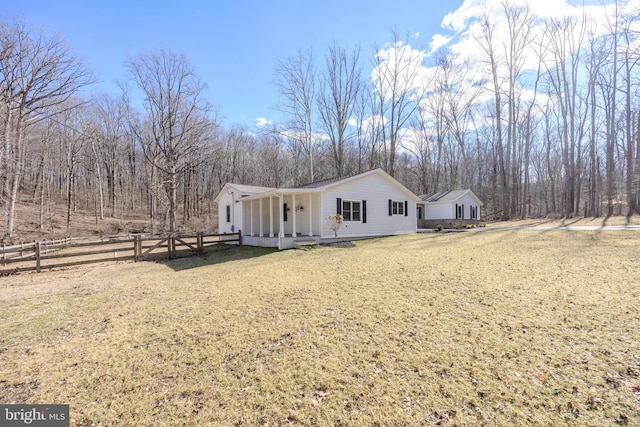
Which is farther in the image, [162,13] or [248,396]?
[162,13]

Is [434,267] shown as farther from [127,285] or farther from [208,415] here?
[127,285]

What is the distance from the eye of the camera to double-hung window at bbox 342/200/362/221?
49.3 ft

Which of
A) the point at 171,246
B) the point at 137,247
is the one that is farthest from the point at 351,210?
the point at 137,247

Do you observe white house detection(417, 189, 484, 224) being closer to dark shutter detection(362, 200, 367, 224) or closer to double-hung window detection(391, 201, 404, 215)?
double-hung window detection(391, 201, 404, 215)

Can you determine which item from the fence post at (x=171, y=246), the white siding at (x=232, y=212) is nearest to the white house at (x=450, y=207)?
the white siding at (x=232, y=212)

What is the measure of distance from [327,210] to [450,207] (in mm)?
16888

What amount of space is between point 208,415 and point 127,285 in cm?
636

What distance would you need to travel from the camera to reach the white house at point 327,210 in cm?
Answer: 1395

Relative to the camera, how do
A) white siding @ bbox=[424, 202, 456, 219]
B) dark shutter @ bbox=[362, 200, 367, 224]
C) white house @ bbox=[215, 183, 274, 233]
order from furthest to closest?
white siding @ bbox=[424, 202, 456, 219]
white house @ bbox=[215, 183, 274, 233]
dark shutter @ bbox=[362, 200, 367, 224]

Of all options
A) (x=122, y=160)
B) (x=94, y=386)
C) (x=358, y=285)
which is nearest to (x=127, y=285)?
(x=94, y=386)

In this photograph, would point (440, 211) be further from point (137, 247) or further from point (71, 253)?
point (71, 253)

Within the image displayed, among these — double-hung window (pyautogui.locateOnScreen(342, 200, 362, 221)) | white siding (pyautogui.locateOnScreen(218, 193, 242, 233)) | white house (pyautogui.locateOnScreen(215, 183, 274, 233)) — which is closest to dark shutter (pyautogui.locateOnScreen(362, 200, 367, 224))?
double-hung window (pyautogui.locateOnScreen(342, 200, 362, 221))

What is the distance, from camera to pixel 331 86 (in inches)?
1081

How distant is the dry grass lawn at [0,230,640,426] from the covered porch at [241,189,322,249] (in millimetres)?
6640
